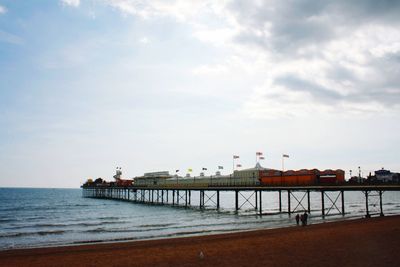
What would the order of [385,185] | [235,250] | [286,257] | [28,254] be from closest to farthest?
[286,257]
[235,250]
[28,254]
[385,185]

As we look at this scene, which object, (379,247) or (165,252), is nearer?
(379,247)

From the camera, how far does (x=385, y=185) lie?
37625 millimetres

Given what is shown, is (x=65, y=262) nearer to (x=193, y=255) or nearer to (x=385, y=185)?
(x=193, y=255)

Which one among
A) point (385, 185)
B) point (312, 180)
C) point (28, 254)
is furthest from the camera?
point (312, 180)

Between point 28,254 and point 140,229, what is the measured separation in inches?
629

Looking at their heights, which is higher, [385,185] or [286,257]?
[385,185]

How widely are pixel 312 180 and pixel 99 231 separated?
29734 mm

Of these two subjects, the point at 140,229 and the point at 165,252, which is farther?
the point at 140,229

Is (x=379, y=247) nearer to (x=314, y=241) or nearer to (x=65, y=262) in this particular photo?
(x=314, y=241)

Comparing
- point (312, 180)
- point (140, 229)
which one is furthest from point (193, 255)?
point (312, 180)

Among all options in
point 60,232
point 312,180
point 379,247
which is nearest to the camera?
point 379,247

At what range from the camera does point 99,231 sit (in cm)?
3475

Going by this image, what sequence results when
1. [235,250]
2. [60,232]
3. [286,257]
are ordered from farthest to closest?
[60,232], [235,250], [286,257]

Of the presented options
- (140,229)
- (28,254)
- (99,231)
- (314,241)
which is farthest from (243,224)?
(28,254)
